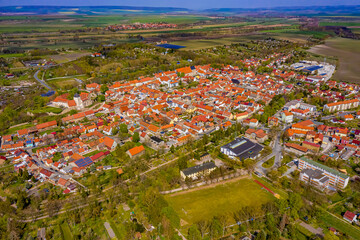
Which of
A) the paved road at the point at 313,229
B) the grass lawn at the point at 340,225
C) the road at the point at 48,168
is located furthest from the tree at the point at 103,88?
the grass lawn at the point at 340,225

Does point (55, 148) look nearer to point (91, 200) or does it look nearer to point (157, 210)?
point (91, 200)

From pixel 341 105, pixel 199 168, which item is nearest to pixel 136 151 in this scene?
pixel 199 168

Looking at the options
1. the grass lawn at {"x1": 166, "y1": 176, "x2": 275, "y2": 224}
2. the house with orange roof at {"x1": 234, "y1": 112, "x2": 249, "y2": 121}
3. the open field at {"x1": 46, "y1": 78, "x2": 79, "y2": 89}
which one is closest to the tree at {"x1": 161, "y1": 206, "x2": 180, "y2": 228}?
the grass lawn at {"x1": 166, "y1": 176, "x2": 275, "y2": 224}

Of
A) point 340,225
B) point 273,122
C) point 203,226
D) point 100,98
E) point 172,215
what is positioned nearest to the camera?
point 203,226

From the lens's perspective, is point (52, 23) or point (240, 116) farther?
point (52, 23)

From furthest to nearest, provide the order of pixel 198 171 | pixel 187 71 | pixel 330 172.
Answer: pixel 187 71 < pixel 198 171 < pixel 330 172

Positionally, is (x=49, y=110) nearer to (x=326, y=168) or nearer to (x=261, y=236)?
(x=261, y=236)
